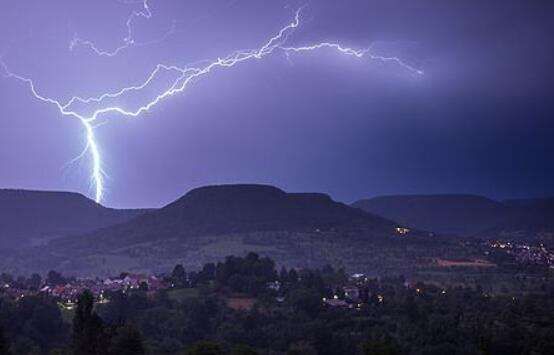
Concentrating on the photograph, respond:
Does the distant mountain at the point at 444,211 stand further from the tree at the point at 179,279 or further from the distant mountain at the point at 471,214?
the tree at the point at 179,279

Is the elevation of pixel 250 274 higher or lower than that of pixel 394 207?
lower

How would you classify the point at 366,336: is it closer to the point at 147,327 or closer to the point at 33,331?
the point at 147,327

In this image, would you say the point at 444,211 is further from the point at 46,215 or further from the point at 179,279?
the point at 179,279

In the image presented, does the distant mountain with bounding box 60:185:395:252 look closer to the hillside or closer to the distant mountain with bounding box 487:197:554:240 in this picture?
the hillside

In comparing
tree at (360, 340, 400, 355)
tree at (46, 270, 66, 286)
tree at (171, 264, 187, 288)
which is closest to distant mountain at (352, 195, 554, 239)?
tree at (171, 264, 187, 288)

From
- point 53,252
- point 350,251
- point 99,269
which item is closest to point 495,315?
point 350,251

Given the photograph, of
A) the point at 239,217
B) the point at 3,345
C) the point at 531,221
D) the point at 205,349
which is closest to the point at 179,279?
the point at 205,349
